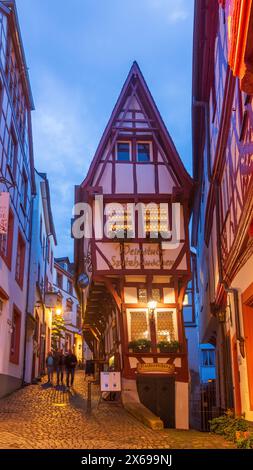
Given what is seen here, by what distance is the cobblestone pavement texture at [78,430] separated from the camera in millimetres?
9141

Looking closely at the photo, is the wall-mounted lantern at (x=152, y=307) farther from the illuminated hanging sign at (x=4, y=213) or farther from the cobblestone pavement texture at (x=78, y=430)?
the illuminated hanging sign at (x=4, y=213)

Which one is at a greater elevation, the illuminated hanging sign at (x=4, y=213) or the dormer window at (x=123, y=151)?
the dormer window at (x=123, y=151)

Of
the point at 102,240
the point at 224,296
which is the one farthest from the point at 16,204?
the point at 224,296

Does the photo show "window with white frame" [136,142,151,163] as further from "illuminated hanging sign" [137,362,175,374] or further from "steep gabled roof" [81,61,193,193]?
"illuminated hanging sign" [137,362,175,374]

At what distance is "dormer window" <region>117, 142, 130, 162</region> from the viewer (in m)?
21.4

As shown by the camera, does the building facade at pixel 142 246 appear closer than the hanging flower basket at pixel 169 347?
Yes

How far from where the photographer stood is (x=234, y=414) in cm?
1311

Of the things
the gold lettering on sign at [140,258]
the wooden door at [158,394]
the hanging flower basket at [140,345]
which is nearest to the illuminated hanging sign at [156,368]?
the wooden door at [158,394]

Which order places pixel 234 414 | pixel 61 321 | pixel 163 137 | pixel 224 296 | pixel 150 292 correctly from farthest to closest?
pixel 61 321 < pixel 163 137 < pixel 150 292 < pixel 224 296 < pixel 234 414

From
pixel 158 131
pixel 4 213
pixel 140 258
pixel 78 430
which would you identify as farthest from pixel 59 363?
pixel 78 430

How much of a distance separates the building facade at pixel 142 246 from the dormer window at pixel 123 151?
38mm

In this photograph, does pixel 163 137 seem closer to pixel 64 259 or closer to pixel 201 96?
pixel 201 96

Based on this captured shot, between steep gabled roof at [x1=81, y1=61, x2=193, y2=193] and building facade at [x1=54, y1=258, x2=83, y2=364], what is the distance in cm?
3223
